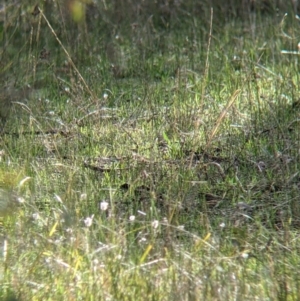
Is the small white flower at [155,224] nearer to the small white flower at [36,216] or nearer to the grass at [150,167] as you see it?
the grass at [150,167]

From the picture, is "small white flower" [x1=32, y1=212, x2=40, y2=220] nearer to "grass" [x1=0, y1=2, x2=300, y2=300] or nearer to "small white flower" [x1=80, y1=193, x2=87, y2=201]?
"grass" [x1=0, y1=2, x2=300, y2=300]

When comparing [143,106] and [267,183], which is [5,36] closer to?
[143,106]

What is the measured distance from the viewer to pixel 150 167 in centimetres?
349

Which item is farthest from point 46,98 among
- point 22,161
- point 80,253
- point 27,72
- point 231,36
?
point 80,253

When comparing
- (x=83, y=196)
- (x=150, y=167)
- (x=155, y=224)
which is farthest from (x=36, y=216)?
(x=150, y=167)

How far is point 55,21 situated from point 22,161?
1.97 meters

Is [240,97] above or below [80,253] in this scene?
above

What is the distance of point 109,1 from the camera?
645cm

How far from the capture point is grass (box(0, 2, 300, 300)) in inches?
100.0

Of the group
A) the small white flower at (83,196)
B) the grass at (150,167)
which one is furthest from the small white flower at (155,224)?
the small white flower at (83,196)

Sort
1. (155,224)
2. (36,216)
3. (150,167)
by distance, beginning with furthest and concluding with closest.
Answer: (150,167)
(36,216)
(155,224)

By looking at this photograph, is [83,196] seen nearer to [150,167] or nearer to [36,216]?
[36,216]

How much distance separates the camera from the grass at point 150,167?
Result: 2539 millimetres

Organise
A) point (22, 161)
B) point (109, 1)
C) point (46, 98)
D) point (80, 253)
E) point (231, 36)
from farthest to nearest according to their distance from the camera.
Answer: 1. point (109, 1)
2. point (231, 36)
3. point (46, 98)
4. point (22, 161)
5. point (80, 253)
